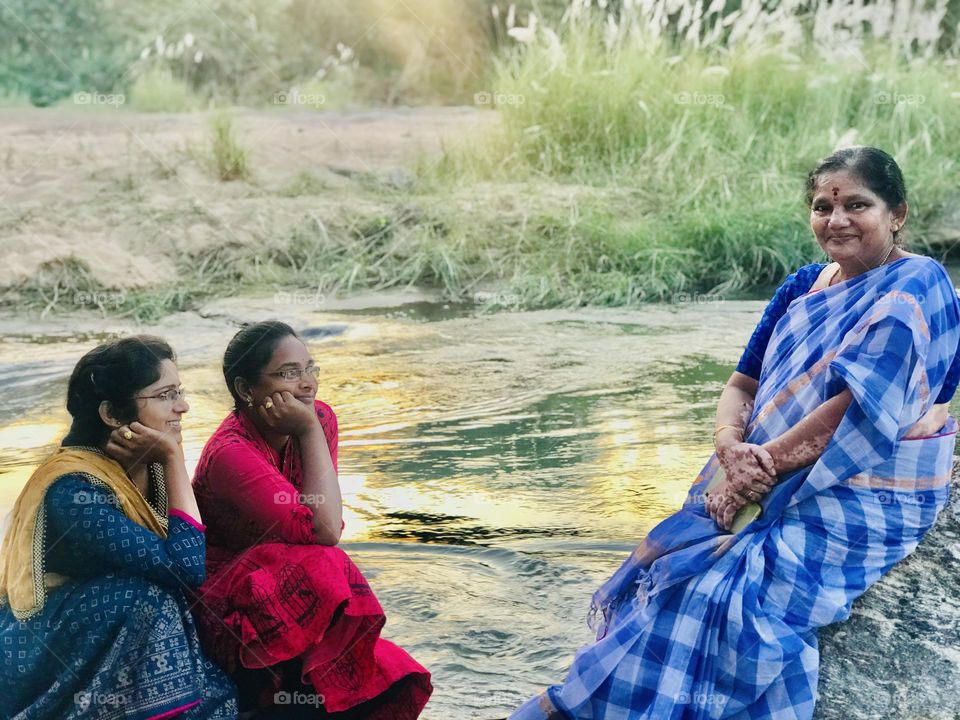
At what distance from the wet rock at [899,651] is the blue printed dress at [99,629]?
50.4 inches

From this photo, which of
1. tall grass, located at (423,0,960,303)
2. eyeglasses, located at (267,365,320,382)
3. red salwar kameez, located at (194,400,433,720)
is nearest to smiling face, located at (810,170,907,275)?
eyeglasses, located at (267,365,320,382)

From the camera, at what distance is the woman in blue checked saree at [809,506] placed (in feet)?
8.21

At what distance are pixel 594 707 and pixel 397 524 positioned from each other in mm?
1796

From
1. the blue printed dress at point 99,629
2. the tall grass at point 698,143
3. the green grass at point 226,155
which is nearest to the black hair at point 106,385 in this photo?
the blue printed dress at point 99,629

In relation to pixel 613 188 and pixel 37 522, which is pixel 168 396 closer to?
pixel 37 522

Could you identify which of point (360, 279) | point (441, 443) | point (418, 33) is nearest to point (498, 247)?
point (360, 279)

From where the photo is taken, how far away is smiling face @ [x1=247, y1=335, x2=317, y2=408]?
2.75m

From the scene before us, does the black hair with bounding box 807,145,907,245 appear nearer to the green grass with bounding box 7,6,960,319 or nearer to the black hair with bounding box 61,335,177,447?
the black hair with bounding box 61,335,177,447

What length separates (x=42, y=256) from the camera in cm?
816

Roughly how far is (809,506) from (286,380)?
3.71 feet

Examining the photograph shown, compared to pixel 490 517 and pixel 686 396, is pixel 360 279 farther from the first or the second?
pixel 490 517

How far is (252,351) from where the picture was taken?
9.09 feet

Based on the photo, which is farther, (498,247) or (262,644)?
(498,247)

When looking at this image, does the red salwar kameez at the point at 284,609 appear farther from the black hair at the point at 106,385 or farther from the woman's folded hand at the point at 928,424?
the woman's folded hand at the point at 928,424
